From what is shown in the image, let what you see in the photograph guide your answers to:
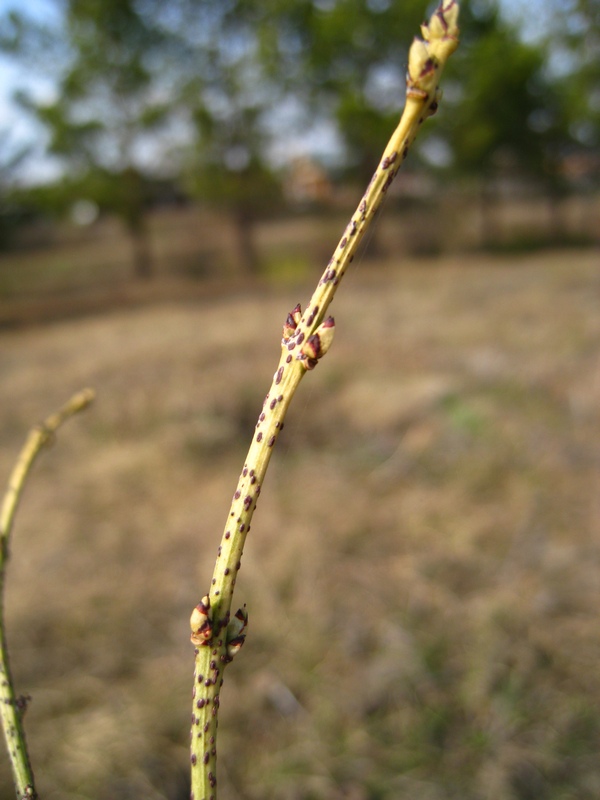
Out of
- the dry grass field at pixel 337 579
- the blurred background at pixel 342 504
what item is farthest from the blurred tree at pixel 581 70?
the dry grass field at pixel 337 579

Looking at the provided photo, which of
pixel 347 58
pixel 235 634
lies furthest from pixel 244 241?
pixel 235 634

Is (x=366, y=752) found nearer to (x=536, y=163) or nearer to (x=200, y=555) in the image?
(x=200, y=555)

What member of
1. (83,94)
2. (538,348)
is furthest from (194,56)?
(538,348)

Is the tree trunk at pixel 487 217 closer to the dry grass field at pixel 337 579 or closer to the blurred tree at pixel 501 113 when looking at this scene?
the blurred tree at pixel 501 113

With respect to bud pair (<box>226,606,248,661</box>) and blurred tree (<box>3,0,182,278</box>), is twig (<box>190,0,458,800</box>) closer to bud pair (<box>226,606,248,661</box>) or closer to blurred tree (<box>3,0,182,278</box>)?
bud pair (<box>226,606,248,661</box>)

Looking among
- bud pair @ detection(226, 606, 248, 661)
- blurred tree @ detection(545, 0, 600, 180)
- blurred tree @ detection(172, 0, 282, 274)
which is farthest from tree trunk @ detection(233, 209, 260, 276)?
bud pair @ detection(226, 606, 248, 661)

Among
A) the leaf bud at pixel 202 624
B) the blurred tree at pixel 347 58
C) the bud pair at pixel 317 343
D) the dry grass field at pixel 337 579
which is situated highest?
the blurred tree at pixel 347 58

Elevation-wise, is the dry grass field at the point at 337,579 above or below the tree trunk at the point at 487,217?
below
